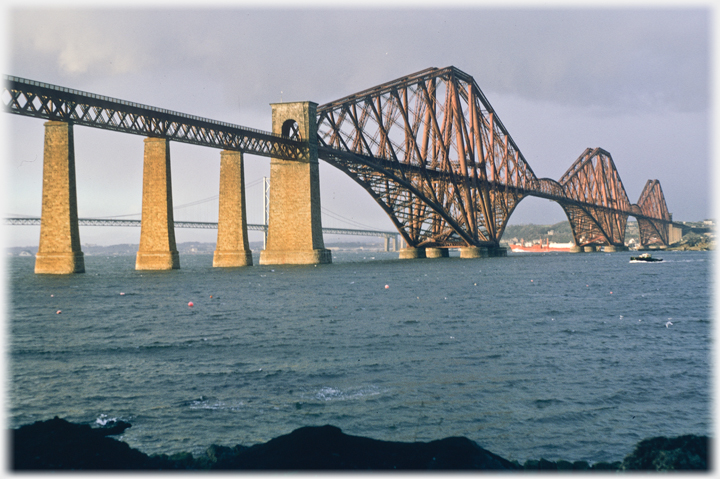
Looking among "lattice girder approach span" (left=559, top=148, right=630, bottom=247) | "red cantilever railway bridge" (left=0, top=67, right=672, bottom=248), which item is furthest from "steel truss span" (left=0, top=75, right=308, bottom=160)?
"lattice girder approach span" (left=559, top=148, right=630, bottom=247)

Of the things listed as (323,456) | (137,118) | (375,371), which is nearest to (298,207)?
(137,118)

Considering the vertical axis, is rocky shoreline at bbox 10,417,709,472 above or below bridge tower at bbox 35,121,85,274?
below

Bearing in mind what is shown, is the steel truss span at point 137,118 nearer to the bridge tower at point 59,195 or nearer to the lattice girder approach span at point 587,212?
the bridge tower at point 59,195

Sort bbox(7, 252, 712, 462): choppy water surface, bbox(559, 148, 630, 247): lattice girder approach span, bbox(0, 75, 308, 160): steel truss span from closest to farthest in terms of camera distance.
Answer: bbox(7, 252, 712, 462): choppy water surface
bbox(0, 75, 308, 160): steel truss span
bbox(559, 148, 630, 247): lattice girder approach span

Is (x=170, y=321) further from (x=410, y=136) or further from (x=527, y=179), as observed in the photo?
(x=527, y=179)

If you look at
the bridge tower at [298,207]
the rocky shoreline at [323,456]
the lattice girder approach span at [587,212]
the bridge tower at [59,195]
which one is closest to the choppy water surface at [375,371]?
the rocky shoreline at [323,456]

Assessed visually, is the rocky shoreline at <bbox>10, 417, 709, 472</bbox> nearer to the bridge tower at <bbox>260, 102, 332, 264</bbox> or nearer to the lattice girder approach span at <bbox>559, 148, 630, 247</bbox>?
the bridge tower at <bbox>260, 102, 332, 264</bbox>
